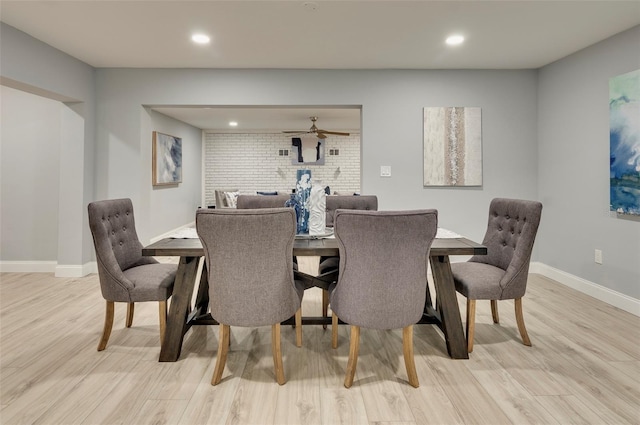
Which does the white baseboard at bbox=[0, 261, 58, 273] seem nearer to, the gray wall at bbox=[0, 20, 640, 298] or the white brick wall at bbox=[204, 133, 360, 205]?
the gray wall at bbox=[0, 20, 640, 298]

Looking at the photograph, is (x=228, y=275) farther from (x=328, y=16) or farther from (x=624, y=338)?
(x=624, y=338)

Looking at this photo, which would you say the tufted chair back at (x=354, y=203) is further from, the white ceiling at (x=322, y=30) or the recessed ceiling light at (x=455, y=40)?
the recessed ceiling light at (x=455, y=40)

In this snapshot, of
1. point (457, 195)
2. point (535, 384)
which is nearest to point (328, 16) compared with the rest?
point (457, 195)

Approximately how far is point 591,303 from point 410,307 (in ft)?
7.77

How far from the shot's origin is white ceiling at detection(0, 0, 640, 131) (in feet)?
8.54

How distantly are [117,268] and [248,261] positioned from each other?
3.12ft

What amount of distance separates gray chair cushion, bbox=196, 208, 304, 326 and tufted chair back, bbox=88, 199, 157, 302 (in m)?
0.71

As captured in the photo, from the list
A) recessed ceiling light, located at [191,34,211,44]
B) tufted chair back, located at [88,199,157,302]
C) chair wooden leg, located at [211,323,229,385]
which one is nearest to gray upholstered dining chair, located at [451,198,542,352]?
chair wooden leg, located at [211,323,229,385]

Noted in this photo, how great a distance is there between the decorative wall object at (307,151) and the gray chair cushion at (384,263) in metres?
6.63

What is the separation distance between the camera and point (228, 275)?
1.77 metres

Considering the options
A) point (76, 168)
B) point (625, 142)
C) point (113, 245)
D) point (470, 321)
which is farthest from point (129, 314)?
point (625, 142)

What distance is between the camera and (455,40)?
320 centimetres

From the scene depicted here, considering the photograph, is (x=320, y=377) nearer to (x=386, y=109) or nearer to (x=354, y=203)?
(x=354, y=203)

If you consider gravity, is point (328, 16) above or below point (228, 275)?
above
